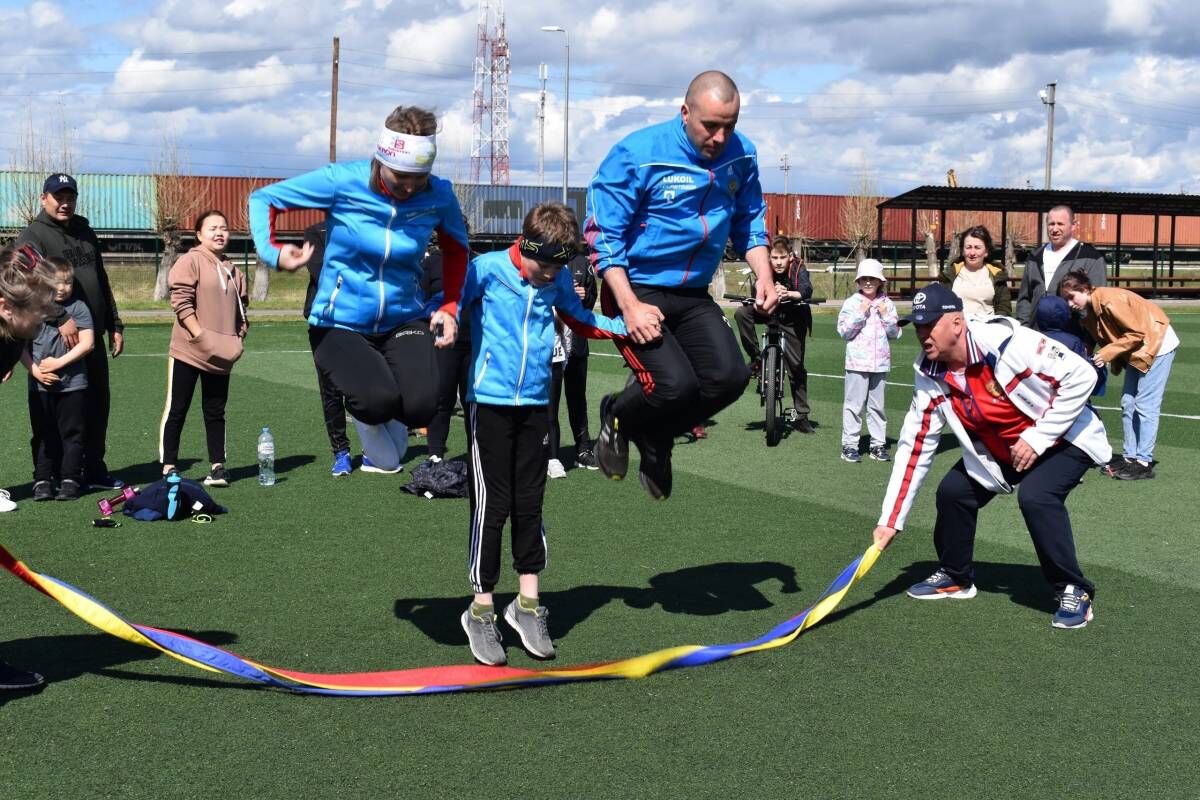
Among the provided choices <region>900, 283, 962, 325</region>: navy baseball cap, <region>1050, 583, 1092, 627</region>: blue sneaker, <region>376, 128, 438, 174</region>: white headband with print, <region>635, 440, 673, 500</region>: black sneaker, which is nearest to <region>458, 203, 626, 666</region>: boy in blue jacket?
<region>376, 128, 438, 174</region>: white headband with print

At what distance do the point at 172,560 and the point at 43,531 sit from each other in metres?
1.39

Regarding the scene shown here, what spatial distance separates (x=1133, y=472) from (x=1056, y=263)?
1807mm

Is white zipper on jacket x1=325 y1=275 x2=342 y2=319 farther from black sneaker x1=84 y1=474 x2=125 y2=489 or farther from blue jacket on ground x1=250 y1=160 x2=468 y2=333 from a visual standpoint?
black sneaker x1=84 y1=474 x2=125 y2=489

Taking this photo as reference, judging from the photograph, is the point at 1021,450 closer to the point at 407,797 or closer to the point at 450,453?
the point at 407,797

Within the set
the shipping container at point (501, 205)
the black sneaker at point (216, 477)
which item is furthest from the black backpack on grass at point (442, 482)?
the shipping container at point (501, 205)

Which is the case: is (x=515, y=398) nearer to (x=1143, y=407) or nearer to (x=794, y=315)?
(x=1143, y=407)

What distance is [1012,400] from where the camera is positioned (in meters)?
6.33

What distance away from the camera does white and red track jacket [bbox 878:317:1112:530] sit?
6238mm

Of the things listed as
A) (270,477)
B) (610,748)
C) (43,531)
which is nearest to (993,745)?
(610,748)

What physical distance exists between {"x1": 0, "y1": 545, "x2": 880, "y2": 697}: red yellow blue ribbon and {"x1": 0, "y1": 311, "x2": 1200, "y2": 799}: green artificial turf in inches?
2.7

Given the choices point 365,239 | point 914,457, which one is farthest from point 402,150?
point 914,457

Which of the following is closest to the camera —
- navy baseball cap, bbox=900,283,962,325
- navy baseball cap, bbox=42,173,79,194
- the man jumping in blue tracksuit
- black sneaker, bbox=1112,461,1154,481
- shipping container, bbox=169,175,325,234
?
the man jumping in blue tracksuit

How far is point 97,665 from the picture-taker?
18.6ft

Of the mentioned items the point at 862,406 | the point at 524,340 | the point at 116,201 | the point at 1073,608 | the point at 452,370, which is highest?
the point at 116,201
